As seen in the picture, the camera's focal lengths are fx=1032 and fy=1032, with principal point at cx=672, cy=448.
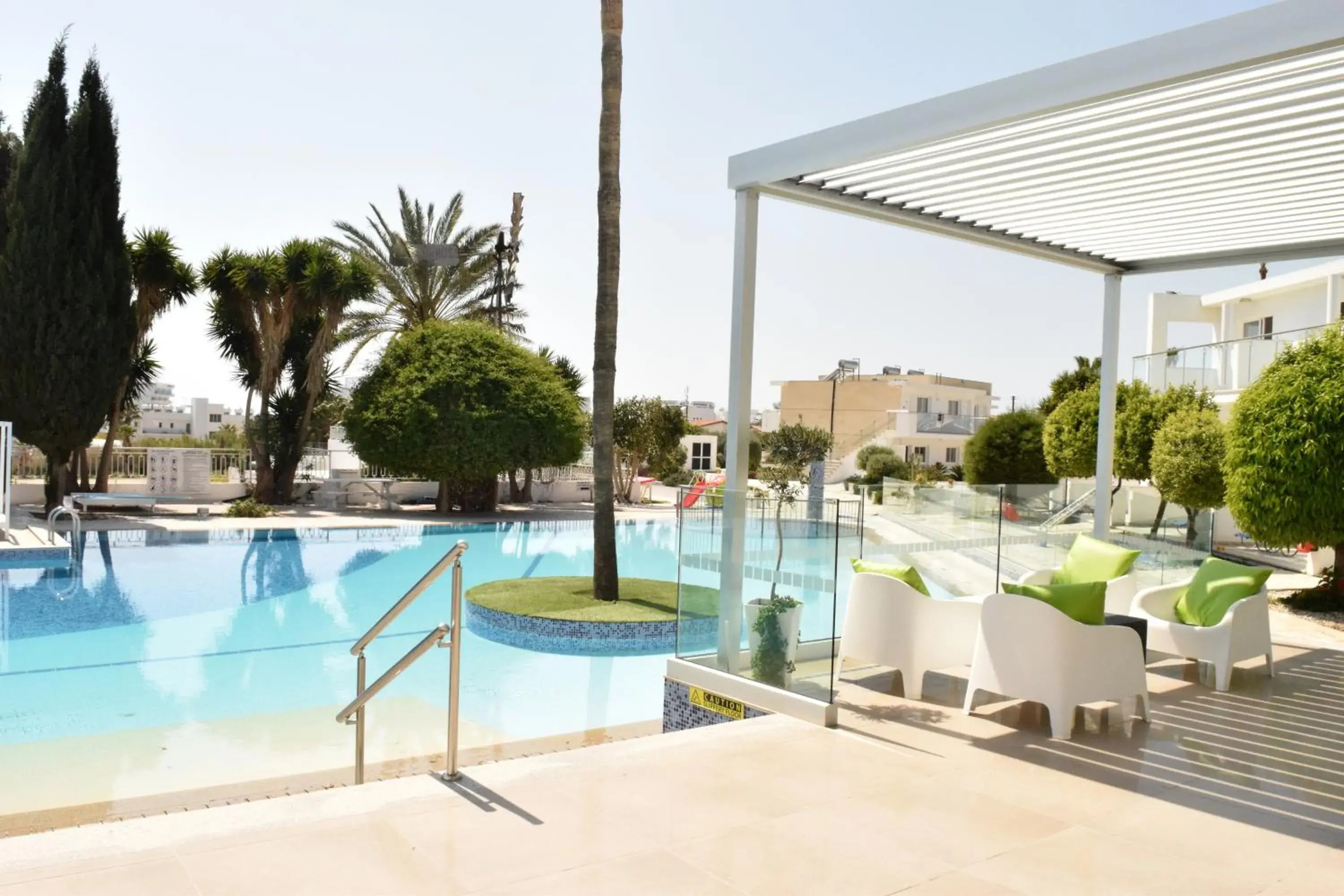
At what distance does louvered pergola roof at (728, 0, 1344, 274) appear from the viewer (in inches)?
180

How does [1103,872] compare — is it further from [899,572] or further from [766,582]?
[899,572]

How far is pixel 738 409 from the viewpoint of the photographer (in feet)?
21.4

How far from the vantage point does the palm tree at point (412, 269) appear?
987 inches

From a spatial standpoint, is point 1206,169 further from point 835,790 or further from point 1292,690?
point 835,790

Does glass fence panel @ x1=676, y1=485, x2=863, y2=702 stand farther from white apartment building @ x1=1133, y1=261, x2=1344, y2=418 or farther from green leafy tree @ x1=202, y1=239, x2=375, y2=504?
green leafy tree @ x1=202, y1=239, x2=375, y2=504

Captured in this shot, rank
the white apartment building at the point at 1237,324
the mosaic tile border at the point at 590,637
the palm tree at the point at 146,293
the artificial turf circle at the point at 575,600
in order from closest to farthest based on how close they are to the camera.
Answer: the mosaic tile border at the point at 590,637, the artificial turf circle at the point at 575,600, the white apartment building at the point at 1237,324, the palm tree at the point at 146,293

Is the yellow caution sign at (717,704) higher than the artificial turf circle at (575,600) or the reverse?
higher

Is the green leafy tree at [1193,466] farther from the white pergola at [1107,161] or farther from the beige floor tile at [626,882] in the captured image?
the beige floor tile at [626,882]

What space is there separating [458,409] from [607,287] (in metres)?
10.7

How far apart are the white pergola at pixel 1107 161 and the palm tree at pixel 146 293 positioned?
17.7 meters

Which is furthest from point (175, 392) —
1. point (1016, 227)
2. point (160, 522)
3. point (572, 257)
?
point (1016, 227)

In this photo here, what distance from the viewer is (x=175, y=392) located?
140 meters

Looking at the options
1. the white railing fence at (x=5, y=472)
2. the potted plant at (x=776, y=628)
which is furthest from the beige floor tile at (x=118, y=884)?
the white railing fence at (x=5, y=472)

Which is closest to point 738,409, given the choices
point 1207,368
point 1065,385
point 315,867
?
point 315,867
